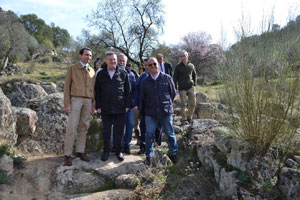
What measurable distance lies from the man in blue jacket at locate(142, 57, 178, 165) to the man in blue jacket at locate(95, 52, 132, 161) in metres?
0.41

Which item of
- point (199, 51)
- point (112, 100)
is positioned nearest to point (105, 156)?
point (112, 100)

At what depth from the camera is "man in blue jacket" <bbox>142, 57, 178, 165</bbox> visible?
4.14 metres

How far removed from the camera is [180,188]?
3.57 metres

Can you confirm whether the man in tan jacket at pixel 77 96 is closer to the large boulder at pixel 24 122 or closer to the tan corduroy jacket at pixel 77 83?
the tan corduroy jacket at pixel 77 83

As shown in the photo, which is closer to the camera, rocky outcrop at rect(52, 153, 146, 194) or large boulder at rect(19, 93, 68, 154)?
rocky outcrop at rect(52, 153, 146, 194)

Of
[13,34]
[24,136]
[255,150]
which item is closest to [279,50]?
[255,150]

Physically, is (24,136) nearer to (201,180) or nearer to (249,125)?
(201,180)

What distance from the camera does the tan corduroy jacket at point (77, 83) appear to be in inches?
160

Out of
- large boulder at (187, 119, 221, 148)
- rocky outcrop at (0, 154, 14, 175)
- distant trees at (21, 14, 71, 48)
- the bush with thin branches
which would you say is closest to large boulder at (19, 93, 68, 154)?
rocky outcrop at (0, 154, 14, 175)

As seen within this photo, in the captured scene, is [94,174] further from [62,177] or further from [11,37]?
[11,37]

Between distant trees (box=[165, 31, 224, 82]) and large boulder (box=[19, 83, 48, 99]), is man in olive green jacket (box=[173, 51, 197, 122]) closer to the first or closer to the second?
large boulder (box=[19, 83, 48, 99])

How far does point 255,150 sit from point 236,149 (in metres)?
0.26

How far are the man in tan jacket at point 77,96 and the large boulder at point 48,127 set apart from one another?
3.17 feet

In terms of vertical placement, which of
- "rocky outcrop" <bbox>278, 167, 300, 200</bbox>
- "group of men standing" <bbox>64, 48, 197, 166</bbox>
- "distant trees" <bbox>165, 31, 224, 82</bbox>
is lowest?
"rocky outcrop" <bbox>278, 167, 300, 200</bbox>
